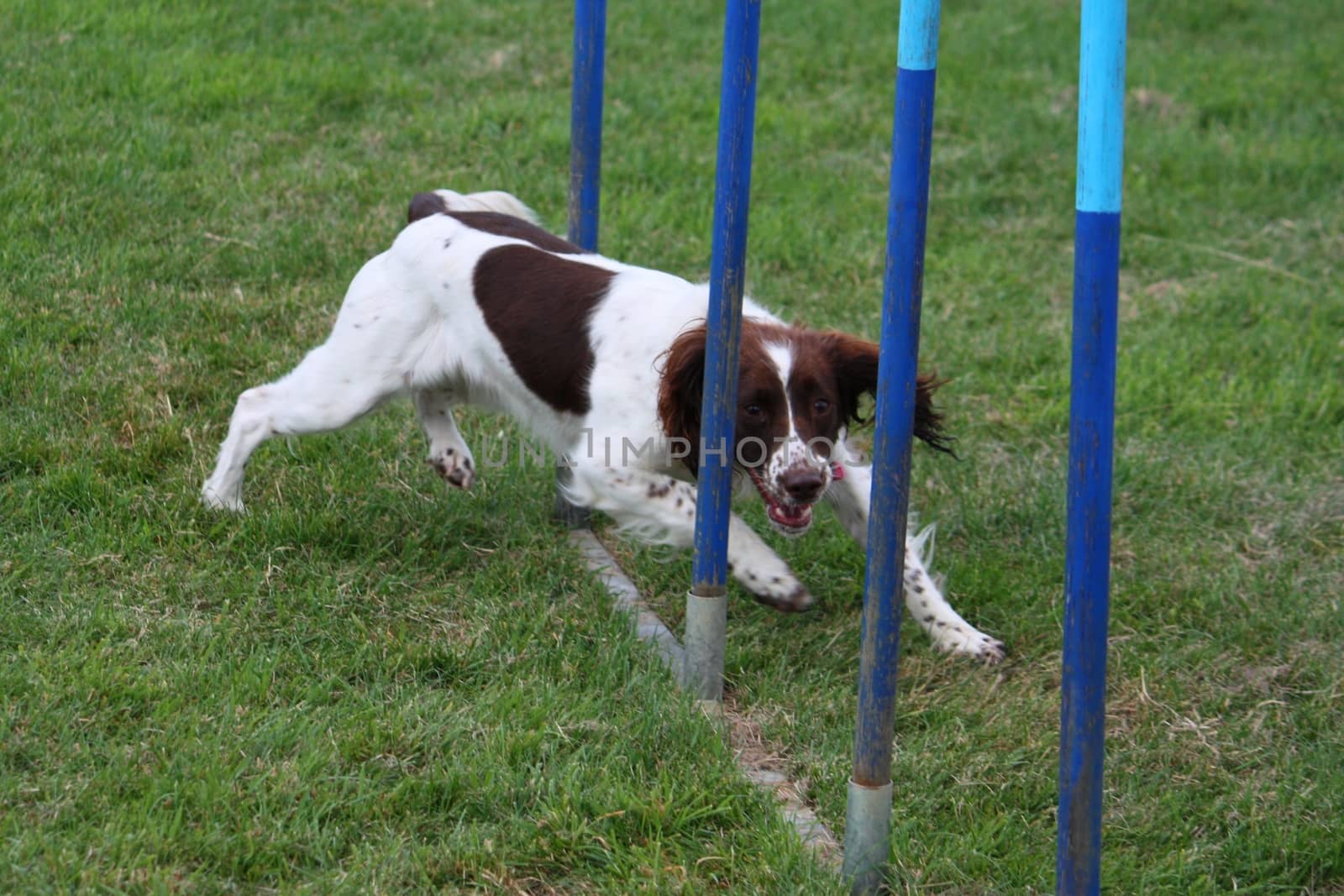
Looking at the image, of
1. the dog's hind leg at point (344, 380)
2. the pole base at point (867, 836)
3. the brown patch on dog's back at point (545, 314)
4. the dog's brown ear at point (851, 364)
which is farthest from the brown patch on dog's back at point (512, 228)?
the pole base at point (867, 836)

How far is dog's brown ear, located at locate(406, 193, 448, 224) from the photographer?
14.4 feet

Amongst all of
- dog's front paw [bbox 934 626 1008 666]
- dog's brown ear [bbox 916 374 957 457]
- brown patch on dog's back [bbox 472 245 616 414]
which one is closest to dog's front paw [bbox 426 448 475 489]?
brown patch on dog's back [bbox 472 245 616 414]

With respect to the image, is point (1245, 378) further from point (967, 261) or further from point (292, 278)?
point (292, 278)

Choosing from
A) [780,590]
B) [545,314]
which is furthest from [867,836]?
[545,314]

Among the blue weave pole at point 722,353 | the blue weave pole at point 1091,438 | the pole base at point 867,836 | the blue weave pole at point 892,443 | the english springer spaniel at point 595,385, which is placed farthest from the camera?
the english springer spaniel at point 595,385

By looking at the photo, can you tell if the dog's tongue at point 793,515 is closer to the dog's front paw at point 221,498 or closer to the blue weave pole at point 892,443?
the blue weave pole at point 892,443

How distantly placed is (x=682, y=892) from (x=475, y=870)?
1.17 ft

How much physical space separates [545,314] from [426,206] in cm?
80

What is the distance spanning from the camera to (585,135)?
13.3 ft

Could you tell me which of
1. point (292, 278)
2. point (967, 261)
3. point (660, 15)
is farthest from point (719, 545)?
point (660, 15)

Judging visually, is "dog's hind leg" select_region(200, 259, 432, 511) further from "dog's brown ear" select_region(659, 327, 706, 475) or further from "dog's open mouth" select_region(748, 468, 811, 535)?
"dog's open mouth" select_region(748, 468, 811, 535)

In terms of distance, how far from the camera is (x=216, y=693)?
3.09 metres

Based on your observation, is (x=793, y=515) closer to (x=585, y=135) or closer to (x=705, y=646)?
(x=705, y=646)

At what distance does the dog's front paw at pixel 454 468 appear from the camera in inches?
167
